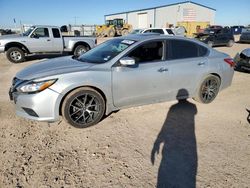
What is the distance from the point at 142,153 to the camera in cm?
305

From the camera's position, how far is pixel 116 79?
3.69 m

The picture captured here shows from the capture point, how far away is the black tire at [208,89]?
15.4ft

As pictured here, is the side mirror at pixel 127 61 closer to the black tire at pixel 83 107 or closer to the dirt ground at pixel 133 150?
the black tire at pixel 83 107

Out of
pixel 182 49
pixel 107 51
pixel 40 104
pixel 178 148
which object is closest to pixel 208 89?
pixel 182 49

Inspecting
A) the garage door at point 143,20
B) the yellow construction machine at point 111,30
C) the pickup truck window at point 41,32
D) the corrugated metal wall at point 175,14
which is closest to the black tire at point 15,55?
the pickup truck window at point 41,32

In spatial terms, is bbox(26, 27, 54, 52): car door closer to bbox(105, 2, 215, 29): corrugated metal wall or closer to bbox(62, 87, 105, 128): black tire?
bbox(62, 87, 105, 128): black tire

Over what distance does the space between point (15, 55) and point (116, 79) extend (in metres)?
8.69

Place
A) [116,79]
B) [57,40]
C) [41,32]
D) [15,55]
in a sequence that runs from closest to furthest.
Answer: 1. [116,79]
2. [15,55]
3. [41,32]
4. [57,40]

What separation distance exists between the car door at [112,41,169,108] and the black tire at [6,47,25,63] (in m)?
8.55

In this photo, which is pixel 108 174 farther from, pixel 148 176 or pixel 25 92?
pixel 25 92

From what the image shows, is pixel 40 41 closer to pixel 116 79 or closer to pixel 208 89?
pixel 116 79

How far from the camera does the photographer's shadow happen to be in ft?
8.40

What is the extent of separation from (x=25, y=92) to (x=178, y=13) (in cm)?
4501

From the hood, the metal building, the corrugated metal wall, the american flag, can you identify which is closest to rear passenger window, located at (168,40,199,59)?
the hood
